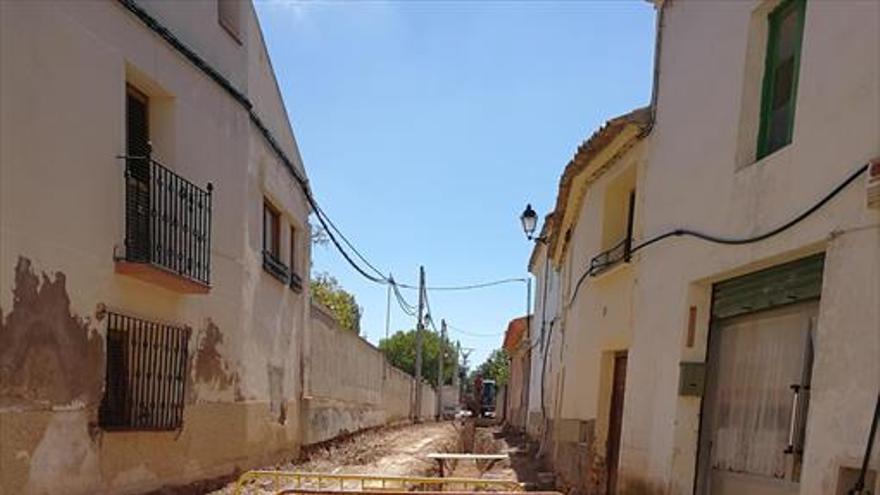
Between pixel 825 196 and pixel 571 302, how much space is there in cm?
611

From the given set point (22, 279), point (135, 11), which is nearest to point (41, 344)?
point (22, 279)

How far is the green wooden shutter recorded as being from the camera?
167 inches

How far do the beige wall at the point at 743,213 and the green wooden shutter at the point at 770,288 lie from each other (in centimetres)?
11

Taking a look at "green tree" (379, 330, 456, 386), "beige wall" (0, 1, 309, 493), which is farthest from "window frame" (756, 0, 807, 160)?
"green tree" (379, 330, 456, 386)

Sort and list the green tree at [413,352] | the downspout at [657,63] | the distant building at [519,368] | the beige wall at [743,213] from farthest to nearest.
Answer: the green tree at [413,352], the distant building at [519,368], the downspout at [657,63], the beige wall at [743,213]

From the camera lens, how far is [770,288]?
4.72 meters

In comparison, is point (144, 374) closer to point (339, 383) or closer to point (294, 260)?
point (294, 260)

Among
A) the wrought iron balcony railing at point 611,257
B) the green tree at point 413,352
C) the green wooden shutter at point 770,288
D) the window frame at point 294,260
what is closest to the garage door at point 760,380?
the green wooden shutter at point 770,288

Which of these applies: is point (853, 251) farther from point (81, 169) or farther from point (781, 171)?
point (81, 169)

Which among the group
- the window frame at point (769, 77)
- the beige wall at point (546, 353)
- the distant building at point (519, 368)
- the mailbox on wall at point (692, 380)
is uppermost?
the window frame at point (769, 77)

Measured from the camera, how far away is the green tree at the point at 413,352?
63.4 metres

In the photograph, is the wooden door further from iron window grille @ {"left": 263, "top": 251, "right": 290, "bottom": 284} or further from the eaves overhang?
iron window grille @ {"left": 263, "top": 251, "right": 290, "bottom": 284}

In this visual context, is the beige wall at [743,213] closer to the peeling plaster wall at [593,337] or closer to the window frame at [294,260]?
the peeling plaster wall at [593,337]

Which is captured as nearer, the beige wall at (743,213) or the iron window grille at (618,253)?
the beige wall at (743,213)
